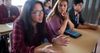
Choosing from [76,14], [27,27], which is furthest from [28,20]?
[76,14]

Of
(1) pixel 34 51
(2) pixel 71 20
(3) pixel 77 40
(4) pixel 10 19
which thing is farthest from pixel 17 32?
(4) pixel 10 19

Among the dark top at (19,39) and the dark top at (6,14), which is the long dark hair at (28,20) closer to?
the dark top at (19,39)

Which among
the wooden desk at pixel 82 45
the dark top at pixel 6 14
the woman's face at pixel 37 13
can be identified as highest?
the woman's face at pixel 37 13

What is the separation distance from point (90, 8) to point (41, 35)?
7.17 feet

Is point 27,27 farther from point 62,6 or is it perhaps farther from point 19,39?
point 62,6

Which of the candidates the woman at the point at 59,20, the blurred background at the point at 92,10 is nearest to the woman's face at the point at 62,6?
the woman at the point at 59,20

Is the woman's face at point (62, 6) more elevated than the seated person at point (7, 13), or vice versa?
the woman's face at point (62, 6)

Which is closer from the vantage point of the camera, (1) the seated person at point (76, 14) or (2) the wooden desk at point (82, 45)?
(2) the wooden desk at point (82, 45)

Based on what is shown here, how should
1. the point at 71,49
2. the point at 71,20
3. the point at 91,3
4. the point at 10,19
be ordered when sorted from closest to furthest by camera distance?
the point at 71,49 < the point at 71,20 < the point at 10,19 < the point at 91,3

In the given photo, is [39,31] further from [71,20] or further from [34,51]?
[71,20]

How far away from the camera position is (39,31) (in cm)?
145

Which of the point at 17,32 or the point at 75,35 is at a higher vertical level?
the point at 17,32

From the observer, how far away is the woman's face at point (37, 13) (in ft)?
4.20

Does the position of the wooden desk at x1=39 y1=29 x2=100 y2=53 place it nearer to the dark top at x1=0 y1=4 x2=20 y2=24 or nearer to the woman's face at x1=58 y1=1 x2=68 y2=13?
the woman's face at x1=58 y1=1 x2=68 y2=13
